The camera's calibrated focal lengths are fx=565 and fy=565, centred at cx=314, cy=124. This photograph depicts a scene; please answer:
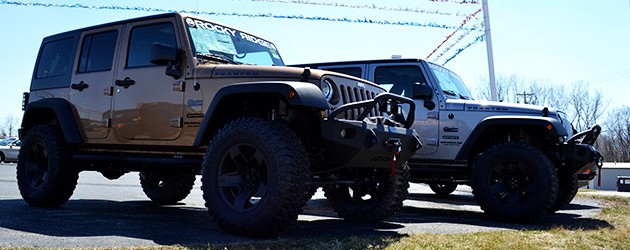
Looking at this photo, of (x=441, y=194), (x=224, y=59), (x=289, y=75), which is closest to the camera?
(x=289, y=75)

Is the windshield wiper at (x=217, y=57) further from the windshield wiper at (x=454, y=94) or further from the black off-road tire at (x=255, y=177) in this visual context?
the windshield wiper at (x=454, y=94)

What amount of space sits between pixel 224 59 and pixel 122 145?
154 cm

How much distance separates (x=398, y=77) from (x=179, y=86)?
13.5ft

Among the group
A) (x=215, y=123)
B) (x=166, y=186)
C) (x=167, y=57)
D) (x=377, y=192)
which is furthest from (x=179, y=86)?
→ (x=166, y=186)

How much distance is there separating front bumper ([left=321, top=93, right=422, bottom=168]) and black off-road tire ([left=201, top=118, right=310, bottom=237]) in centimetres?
32

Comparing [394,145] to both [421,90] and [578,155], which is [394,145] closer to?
[421,90]

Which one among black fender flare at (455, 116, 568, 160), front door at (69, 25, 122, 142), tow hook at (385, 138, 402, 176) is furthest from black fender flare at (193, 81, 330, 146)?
black fender flare at (455, 116, 568, 160)

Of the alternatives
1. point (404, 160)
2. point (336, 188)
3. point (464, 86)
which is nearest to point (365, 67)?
point (464, 86)

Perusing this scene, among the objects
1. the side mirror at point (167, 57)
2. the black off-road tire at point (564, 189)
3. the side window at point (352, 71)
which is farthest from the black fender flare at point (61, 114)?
the black off-road tire at point (564, 189)

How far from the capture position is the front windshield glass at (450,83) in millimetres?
8562

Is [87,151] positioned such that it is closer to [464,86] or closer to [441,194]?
[464,86]

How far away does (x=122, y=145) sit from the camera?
6.17 m

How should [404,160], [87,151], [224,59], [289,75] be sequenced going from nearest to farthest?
1. [289,75]
2. [404,160]
3. [224,59]
4. [87,151]

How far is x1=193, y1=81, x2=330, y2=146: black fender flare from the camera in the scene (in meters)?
4.40
